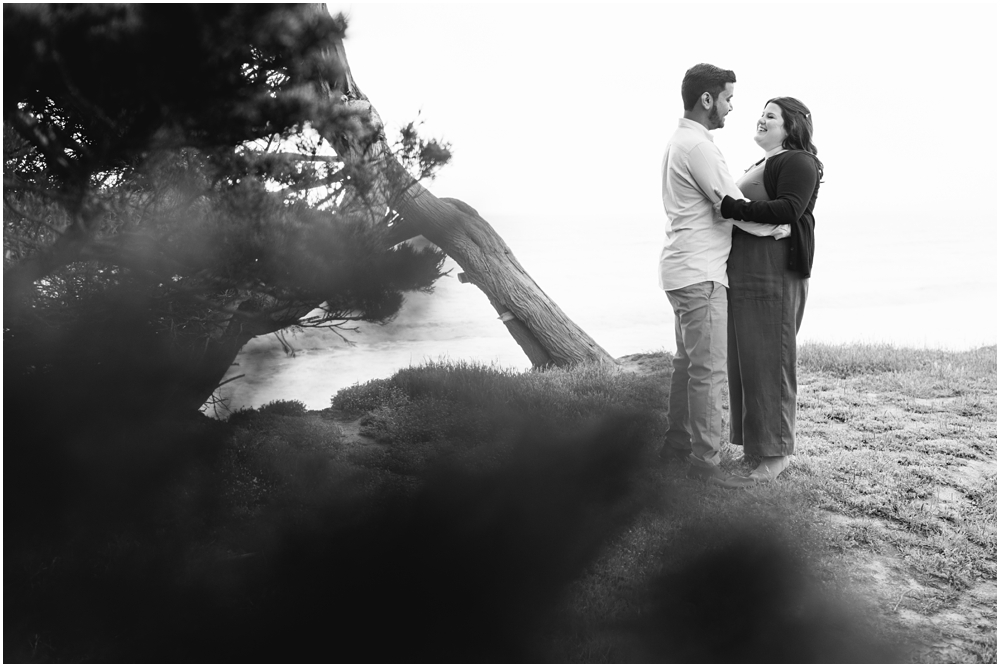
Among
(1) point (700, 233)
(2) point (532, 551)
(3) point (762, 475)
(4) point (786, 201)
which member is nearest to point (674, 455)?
(3) point (762, 475)

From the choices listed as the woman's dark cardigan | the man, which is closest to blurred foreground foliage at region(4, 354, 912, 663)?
the man

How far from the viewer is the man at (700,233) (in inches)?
119

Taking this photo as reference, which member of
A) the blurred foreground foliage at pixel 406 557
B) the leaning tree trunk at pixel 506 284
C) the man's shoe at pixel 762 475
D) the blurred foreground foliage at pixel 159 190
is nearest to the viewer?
the blurred foreground foliage at pixel 406 557

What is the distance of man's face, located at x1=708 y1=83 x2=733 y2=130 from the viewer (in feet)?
10.0

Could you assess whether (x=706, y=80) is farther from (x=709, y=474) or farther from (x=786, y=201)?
(x=709, y=474)

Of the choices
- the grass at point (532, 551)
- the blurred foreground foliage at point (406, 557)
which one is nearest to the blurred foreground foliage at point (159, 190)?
the blurred foreground foliage at point (406, 557)

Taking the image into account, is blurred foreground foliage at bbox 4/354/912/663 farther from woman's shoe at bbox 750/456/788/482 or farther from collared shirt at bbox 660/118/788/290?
collared shirt at bbox 660/118/788/290

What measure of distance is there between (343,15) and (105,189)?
1161mm

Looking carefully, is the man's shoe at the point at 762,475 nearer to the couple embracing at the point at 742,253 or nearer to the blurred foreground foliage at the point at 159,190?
the couple embracing at the point at 742,253

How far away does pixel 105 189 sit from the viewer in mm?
3053

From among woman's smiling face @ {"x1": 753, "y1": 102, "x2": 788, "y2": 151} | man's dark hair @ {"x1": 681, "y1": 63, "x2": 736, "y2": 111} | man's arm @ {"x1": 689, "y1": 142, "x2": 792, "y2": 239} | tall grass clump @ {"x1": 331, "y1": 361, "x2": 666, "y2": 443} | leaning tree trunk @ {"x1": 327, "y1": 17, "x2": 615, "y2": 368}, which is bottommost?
tall grass clump @ {"x1": 331, "y1": 361, "x2": 666, "y2": 443}

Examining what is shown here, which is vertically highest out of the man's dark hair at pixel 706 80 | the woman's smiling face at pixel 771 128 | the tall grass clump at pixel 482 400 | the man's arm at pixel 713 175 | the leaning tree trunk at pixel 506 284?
the man's dark hair at pixel 706 80

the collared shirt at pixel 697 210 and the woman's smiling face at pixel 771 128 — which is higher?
the woman's smiling face at pixel 771 128

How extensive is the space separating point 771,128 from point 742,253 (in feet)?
1.60
